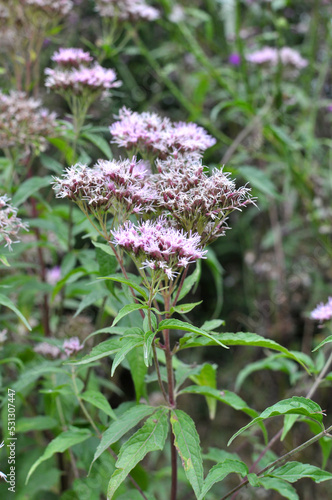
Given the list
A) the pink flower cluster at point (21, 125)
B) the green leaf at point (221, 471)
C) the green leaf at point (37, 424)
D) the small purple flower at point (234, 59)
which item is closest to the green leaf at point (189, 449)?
the green leaf at point (221, 471)

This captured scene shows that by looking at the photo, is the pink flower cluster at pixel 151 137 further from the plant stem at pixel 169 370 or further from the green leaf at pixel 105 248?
the plant stem at pixel 169 370

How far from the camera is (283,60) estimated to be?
258cm

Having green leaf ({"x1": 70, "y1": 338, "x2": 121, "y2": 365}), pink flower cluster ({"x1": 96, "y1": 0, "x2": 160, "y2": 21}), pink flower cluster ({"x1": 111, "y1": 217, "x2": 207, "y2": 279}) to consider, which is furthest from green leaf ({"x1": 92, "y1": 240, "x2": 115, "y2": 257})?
pink flower cluster ({"x1": 96, "y1": 0, "x2": 160, "y2": 21})

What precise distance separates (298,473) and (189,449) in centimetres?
23

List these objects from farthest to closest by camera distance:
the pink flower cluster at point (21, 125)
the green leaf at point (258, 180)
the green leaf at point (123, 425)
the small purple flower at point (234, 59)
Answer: the small purple flower at point (234, 59) → the green leaf at point (258, 180) → the pink flower cluster at point (21, 125) → the green leaf at point (123, 425)

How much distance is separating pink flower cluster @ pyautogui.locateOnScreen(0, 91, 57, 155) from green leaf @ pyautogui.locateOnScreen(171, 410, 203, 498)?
936 millimetres

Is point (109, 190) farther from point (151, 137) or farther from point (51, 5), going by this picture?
point (51, 5)

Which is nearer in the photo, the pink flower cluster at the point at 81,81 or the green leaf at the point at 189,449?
the green leaf at the point at 189,449

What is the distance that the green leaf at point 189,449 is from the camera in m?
0.92

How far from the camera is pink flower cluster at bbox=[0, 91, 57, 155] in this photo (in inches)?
60.3

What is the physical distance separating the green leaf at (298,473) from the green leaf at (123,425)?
0.28m

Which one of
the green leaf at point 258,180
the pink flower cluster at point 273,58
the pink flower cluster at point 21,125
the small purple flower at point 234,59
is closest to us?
the pink flower cluster at point 21,125

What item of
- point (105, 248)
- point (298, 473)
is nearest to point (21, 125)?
point (105, 248)

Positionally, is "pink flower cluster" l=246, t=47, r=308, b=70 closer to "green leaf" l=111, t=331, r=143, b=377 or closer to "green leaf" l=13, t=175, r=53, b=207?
"green leaf" l=13, t=175, r=53, b=207
